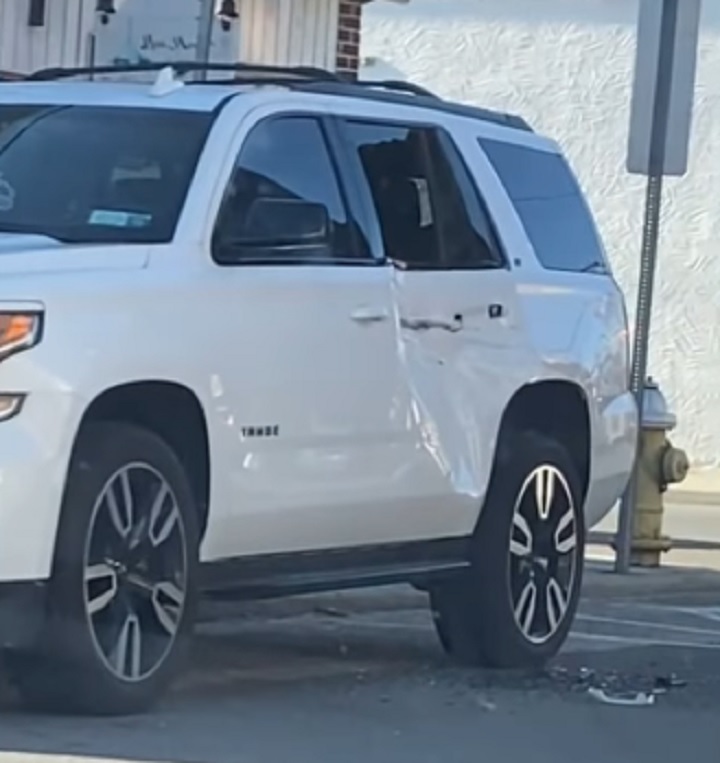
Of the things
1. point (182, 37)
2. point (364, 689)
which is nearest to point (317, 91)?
point (364, 689)

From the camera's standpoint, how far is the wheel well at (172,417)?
7.58 metres

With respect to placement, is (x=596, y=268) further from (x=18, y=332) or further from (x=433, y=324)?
(x=18, y=332)

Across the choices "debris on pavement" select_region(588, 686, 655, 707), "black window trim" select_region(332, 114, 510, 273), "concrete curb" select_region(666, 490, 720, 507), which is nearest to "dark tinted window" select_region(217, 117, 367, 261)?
"black window trim" select_region(332, 114, 510, 273)

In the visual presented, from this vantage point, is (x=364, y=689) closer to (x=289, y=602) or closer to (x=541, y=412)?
(x=541, y=412)

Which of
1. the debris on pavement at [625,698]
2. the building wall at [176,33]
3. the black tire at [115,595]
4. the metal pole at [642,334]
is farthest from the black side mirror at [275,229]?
the metal pole at [642,334]

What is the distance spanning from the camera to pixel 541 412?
32.6ft

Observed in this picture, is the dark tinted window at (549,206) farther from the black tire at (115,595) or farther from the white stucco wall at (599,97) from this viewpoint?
the white stucco wall at (599,97)

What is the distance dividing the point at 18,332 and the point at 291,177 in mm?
1674

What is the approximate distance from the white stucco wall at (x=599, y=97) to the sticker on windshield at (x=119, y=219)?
53.9 feet

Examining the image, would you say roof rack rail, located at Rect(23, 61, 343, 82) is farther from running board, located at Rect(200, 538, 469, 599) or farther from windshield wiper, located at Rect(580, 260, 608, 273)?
running board, located at Rect(200, 538, 469, 599)

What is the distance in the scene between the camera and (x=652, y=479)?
1438cm

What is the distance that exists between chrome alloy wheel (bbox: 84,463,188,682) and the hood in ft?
2.01

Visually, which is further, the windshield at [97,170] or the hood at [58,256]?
the windshield at [97,170]

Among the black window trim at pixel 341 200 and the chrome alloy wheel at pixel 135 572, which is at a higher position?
the black window trim at pixel 341 200
